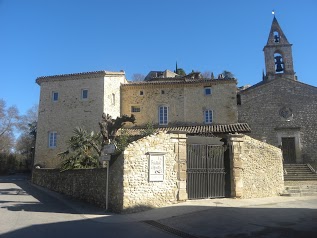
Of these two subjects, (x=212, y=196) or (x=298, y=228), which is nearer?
(x=298, y=228)

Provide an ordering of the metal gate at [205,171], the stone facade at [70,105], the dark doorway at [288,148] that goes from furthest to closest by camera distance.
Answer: the dark doorway at [288,148] < the stone facade at [70,105] < the metal gate at [205,171]

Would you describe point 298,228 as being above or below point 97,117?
below

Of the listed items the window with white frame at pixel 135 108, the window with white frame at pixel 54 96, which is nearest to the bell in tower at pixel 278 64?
the window with white frame at pixel 135 108

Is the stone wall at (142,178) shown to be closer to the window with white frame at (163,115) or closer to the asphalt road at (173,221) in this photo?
the asphalt road at (173,221)

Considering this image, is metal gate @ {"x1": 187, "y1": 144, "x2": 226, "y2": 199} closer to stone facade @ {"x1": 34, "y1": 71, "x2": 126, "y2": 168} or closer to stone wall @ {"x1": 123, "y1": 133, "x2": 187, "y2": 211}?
stone wall @ {"x1": 123, "y1": 133, "x2": 187, "y2": 211}

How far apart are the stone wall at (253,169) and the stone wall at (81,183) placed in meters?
5.79

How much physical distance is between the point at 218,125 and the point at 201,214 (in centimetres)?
1656

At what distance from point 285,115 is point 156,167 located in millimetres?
19244

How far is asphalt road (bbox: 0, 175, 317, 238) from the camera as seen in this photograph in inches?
304

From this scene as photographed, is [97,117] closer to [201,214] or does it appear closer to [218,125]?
[218,125]

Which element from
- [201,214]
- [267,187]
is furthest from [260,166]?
[201,214]

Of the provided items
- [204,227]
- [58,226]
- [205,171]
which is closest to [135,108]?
[205,171]

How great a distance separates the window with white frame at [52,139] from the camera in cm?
2577

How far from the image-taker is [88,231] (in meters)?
8.16
